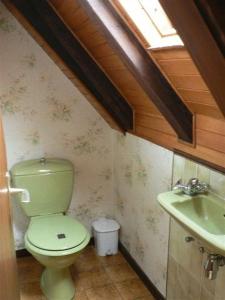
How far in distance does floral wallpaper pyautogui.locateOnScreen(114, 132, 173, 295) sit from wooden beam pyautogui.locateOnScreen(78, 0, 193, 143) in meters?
0.29

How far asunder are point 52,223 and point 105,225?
22.2 inches

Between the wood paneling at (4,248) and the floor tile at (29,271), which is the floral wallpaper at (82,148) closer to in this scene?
the floor tile at (29,271)

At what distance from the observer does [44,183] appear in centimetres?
227

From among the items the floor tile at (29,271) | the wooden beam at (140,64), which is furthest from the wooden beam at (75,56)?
the floor tile at (29,271)

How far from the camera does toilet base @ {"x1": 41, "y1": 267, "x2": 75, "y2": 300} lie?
208 cm

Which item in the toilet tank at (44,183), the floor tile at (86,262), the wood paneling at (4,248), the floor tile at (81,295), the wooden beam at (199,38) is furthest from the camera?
the floor tile at (86,262)

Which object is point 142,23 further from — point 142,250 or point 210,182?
point 142,250

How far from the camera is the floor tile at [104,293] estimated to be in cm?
212

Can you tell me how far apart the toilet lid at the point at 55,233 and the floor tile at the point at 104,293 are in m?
0.45

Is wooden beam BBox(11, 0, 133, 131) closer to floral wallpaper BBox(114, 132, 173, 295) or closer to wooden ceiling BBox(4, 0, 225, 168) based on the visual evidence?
wooden ceiling BBox(4, 0, 225, 168)

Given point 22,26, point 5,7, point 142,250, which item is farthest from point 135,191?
point 5,7

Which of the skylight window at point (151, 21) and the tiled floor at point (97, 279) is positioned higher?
the skylight window at point (151, 21)

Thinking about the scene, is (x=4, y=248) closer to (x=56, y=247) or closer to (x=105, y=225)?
(x=56, y=247)

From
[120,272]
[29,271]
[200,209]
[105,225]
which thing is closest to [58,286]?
[29,271]
